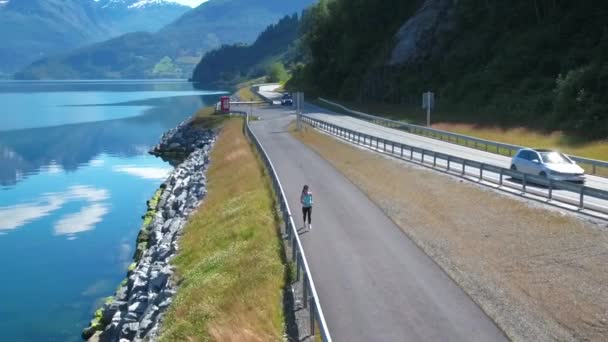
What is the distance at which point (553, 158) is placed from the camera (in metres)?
30.7

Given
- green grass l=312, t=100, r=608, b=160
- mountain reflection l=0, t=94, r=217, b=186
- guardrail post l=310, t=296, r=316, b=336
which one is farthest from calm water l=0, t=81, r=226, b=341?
green grass l=312, t=100, r=608, b=160

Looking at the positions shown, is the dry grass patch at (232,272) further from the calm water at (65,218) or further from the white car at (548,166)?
the white car at (548,166)

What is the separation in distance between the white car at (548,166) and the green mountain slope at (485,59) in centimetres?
1522

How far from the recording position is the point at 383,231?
72.2ft

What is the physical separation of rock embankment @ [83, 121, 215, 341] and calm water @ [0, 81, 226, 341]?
1125 millimetres

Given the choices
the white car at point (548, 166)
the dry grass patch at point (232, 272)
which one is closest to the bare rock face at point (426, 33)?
the white car at point (548, 166)

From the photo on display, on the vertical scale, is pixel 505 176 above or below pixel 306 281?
below

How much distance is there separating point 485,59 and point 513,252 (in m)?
58.6

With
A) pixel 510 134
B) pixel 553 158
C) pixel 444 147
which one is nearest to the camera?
pixel 553 158

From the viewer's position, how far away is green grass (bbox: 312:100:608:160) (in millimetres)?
41659

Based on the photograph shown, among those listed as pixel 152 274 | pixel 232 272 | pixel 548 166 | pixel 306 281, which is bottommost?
pixel 152 274

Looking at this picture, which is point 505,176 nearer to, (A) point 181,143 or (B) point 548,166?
(B) point 548,166

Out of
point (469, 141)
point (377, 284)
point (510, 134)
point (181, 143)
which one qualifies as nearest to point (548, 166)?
point (377, 284)

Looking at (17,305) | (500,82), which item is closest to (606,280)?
(17,305)
